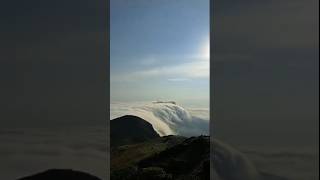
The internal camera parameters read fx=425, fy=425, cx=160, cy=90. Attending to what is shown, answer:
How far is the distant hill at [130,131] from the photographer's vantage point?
5277mm
